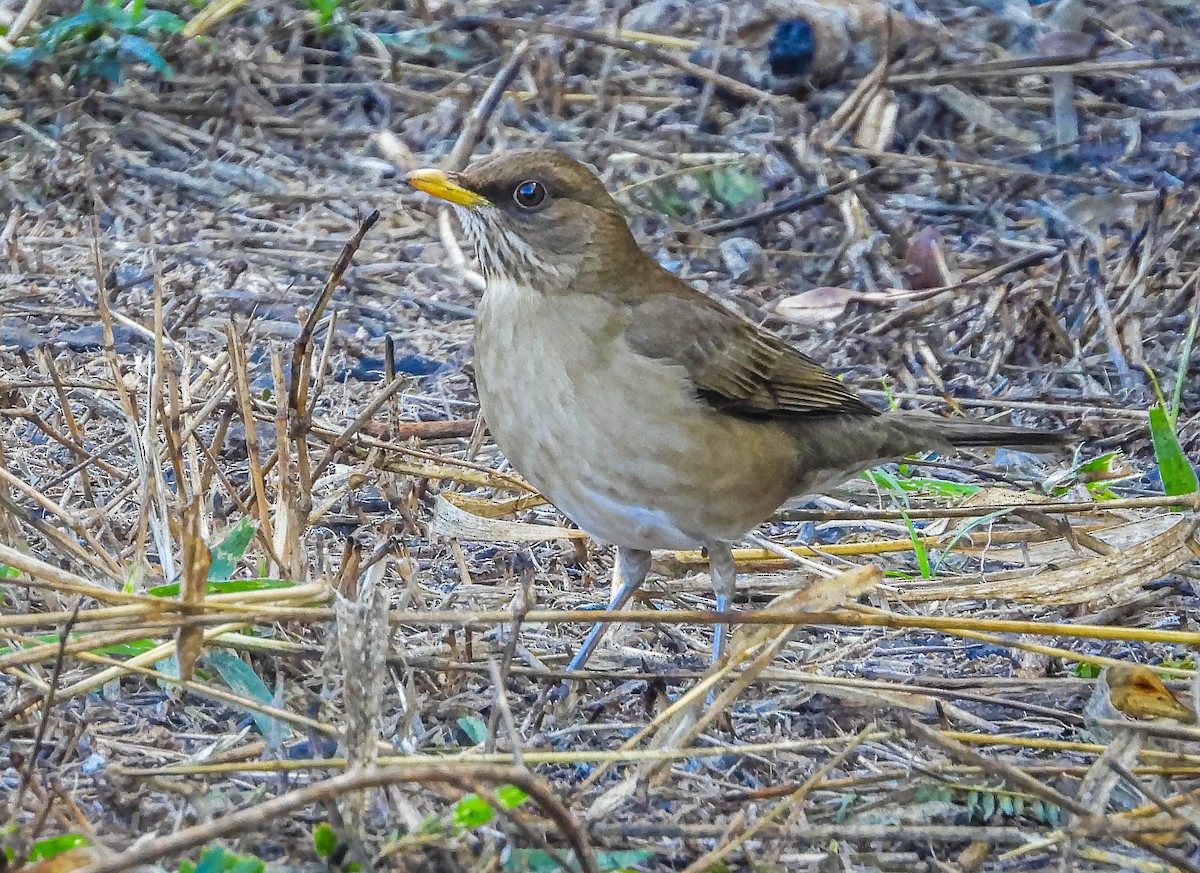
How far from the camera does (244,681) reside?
3502 millimetres

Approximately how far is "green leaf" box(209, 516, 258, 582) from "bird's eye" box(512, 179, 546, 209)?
1.31 meters

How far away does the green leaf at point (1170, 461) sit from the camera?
14.5 feet

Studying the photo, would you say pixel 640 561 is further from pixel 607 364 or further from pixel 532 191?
pixel 532 191

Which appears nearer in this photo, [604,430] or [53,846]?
[53,846]

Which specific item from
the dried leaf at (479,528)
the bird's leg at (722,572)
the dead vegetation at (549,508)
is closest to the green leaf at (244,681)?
the dead vegetation at (549,508)

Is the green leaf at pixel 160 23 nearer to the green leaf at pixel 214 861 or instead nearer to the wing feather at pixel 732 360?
the wing feather at pixel 732 360

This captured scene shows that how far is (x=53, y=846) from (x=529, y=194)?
245cm

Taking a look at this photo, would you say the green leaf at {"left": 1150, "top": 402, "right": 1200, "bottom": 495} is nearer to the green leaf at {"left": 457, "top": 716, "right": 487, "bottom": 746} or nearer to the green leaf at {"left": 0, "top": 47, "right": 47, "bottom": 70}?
the green leaf at {"left": 457, "top": 716, "right": 487, "bottom": 746}

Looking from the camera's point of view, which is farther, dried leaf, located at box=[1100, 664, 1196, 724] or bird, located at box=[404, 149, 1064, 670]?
bird, located at box=[404, 149, 1064, 670]

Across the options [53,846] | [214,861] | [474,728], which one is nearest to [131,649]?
[474,728]

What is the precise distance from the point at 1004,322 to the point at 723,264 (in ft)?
4.50

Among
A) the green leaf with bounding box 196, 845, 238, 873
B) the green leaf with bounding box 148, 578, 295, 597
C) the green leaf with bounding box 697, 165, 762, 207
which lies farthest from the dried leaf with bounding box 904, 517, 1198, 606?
the green leaf with bounding box 697, 165, 762, 207

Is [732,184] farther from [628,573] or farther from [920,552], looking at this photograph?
[628,573]

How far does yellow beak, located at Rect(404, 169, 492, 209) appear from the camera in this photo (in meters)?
4.36
